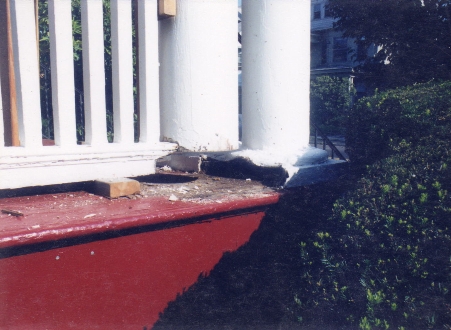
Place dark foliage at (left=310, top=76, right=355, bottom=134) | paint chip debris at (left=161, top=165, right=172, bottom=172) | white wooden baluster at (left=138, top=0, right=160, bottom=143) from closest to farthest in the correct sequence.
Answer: white wooden baluster at (left=138, top=0, right=160, bottom=143) → paint chip debris at (left=161, top=165, right=172, bottom=172) → dark foliage at (left=310, top=76, right=355, bottom=134)

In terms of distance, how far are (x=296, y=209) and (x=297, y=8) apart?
4.80ft

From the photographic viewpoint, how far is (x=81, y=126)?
21.6ft

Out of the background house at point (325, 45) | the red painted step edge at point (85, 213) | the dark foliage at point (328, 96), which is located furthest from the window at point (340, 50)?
the red painted step edge at point (85, 213)

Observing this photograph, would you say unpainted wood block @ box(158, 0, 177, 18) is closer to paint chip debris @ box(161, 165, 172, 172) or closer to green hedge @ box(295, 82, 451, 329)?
paint chip debris @ box(161, 165, 172, 172)

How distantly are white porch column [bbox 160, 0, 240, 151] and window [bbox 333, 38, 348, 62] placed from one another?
26.5m

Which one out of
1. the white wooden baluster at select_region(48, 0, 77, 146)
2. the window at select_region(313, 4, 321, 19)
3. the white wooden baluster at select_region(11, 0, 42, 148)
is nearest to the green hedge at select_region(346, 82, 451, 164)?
the white wooden baluster at select_region(48, 0, 77, 146)

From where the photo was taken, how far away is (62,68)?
269cm

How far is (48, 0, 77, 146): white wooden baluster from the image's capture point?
2666 mm

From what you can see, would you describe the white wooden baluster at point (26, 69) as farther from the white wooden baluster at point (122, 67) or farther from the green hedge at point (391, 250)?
the green hedge at point (391, 250)

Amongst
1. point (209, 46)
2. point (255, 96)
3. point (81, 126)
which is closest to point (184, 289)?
point (255, 96)

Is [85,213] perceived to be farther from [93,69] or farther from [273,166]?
[273,166]

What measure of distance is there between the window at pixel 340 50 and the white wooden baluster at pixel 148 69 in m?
27.0

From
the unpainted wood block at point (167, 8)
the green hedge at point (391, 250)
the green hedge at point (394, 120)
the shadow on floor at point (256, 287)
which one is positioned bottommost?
the shadow on floor at point (256, 287)

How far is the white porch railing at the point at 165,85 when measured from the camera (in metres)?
2.62
